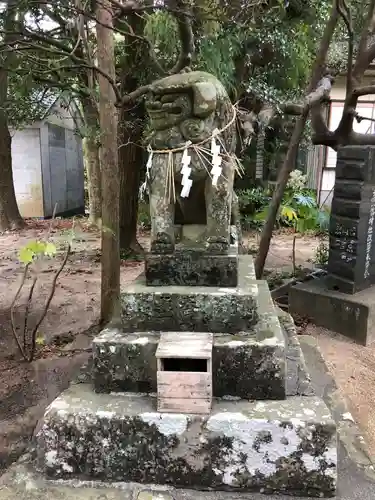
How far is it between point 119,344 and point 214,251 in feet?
1.96

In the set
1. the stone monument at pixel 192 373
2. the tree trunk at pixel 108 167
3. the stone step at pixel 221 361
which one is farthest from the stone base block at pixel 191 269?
the tree trunk at pixel 108 167

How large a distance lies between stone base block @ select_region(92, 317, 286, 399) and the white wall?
11.6m

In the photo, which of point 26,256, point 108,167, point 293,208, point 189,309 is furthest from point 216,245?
point 293,208

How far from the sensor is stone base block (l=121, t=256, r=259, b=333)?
202cm

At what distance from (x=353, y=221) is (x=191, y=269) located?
2.99 meters

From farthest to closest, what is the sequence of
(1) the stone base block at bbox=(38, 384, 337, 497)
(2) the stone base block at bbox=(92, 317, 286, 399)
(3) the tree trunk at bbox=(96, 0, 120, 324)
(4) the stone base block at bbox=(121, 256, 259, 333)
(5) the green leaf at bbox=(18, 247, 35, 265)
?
(3) the tree trunk at bbox=(96, 0, 120, 324) < (5) the green leaf at bbox=(18, 247, 35, 265) < (4) the stone base block at bbox=(121, 256, 259, 333) < (2) the stone base block at bbox=(92, 317, 286, 399) < (1) the stone base block at bbox=(38, 384, 337, 497)

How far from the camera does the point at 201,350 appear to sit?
183 cm

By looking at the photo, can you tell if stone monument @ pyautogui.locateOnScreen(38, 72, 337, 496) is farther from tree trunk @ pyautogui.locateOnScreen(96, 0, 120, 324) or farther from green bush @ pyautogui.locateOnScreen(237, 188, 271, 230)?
green bush @ pyautogui.locateOnScreen(237, 188, 271, 230)

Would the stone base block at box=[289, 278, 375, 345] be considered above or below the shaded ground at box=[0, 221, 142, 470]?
above

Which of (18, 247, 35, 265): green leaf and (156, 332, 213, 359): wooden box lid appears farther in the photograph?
(18, 247, 35, 265): green leaf

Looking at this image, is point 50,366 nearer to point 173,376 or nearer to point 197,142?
point 173,376

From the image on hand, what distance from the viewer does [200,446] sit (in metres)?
1.79

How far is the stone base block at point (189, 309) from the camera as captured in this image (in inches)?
79.4

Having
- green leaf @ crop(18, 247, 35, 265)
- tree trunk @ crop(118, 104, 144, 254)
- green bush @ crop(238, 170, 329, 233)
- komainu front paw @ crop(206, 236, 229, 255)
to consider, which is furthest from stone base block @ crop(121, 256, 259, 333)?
green bush @ crop(238, 170, 329, 233)
